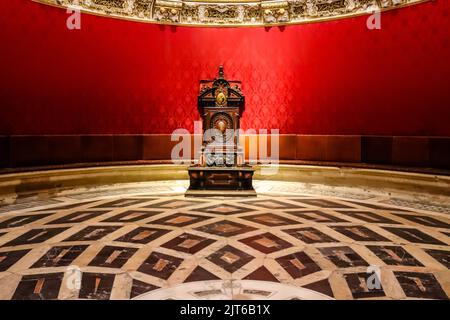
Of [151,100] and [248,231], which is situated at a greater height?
[151,100]

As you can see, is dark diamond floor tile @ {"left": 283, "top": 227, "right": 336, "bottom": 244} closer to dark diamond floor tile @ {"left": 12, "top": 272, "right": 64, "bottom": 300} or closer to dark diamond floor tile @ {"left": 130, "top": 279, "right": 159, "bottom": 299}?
dark diamond floor tile @ {"left": 130, "top": 279, "right": 159, "bottom": 299}

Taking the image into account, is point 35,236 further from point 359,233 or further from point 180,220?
point 359,233

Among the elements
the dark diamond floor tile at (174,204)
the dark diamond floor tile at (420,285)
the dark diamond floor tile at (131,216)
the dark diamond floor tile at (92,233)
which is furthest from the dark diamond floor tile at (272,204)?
the dark diamond floor tile at (420,285)

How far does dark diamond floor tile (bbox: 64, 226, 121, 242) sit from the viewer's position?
103 inches

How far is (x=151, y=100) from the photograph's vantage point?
555cm

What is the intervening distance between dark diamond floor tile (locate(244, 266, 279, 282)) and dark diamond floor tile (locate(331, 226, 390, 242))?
1.07 metres

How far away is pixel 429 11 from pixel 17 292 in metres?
5.67

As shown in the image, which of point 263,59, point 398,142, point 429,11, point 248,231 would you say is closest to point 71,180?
point 248,231

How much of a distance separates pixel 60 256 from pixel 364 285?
207 centimetres

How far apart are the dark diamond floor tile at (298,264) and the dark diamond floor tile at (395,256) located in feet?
1.77

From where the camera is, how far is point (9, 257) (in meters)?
2.22

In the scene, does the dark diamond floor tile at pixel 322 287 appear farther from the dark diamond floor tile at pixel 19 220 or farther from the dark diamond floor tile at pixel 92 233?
the dark diamond floor tile at pixel 19 220

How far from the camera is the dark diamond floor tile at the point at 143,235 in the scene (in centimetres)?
258
